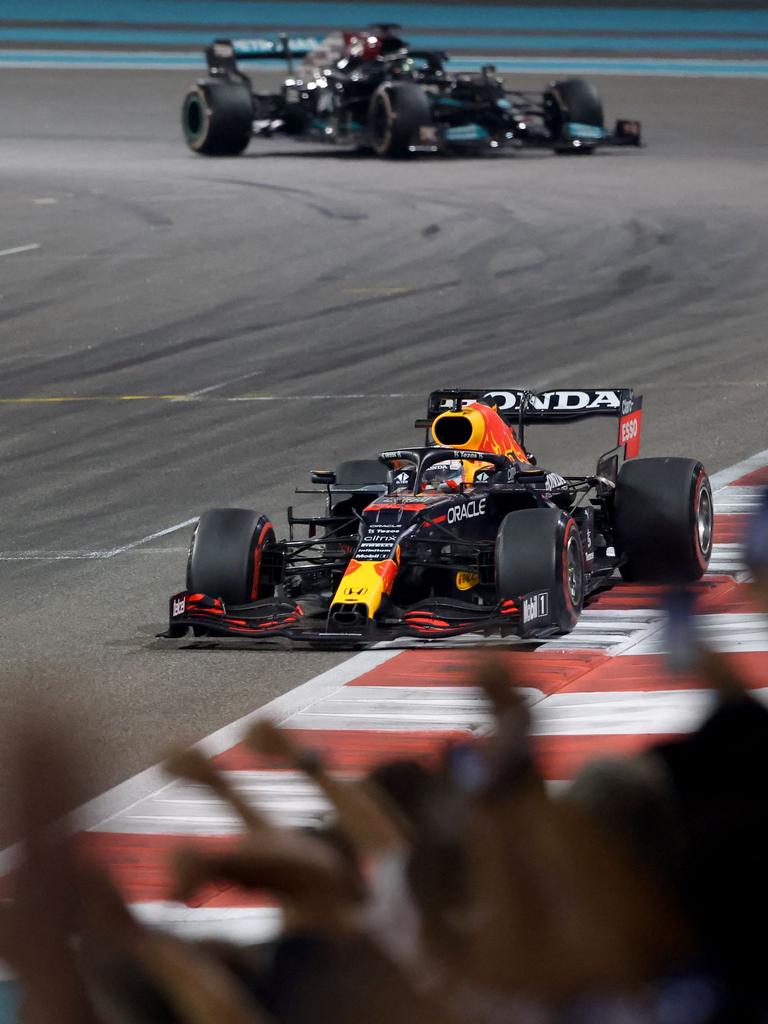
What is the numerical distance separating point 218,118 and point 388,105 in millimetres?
3211

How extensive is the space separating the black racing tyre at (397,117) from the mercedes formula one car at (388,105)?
0.6 inches

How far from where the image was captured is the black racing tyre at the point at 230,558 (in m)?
9.64

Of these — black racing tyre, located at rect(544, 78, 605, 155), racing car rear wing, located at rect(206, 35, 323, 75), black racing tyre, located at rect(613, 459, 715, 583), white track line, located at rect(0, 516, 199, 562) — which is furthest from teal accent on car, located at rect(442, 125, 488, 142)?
black racing tyre, located at rect(613, 459, 715, 583)

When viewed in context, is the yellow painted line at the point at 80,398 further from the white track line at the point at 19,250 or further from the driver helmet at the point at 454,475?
the white track line at the point at 19,250

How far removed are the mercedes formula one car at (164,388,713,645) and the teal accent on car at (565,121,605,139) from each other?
70.5 feet

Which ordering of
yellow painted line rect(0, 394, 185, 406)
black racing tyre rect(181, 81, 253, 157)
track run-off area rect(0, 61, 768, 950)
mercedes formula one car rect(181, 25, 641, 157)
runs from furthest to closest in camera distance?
black racing tyre rect(181, 81, 253, 157) < mercedes formula one car rect(181, 25, 641, 157) < yellow painted line rect(0, 394, 185, 406) < track run-off area rect(0, 61, 768, 950)

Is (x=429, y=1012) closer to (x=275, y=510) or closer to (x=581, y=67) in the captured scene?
(x=275, y=510)

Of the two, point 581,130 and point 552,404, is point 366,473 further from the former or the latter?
point 581,130

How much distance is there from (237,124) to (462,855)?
32.1 m

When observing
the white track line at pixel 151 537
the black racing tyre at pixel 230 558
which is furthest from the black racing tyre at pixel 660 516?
the white track line at pixel 151 537

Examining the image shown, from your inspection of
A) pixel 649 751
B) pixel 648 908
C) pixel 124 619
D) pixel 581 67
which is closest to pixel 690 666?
pixel 649 751

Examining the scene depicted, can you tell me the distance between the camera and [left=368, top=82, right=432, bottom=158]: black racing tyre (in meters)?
30.0

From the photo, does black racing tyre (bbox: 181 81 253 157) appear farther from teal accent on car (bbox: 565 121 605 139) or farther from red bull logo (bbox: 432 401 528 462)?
red bull logo (bbox: 432 401 528 462)

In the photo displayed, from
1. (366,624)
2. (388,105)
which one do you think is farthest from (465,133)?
(366,624)
